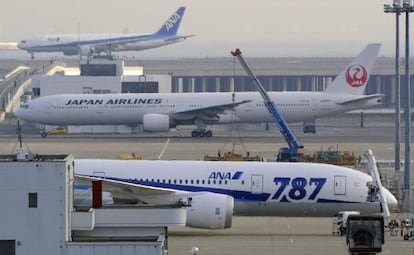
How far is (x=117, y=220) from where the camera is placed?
25.2m

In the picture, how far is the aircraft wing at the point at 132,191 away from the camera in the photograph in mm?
40625

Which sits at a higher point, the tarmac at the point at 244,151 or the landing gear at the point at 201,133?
the landing gear at the point at 201,133

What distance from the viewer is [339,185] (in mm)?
42125

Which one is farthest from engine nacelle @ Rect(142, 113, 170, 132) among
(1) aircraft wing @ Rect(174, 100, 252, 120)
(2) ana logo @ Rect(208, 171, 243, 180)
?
(2) ana logo @ Rect(208, 171, 243, 180)

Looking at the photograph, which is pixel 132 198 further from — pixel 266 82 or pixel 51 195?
pixel 266 82

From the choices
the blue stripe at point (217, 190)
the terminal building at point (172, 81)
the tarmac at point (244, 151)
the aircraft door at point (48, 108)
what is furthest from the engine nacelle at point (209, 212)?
the aircraft door at point (48, 108)

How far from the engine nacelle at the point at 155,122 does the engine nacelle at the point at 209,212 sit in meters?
50.0

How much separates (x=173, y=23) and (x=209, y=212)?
450ft

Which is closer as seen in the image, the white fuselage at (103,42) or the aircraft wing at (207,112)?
the aircraft wing at (207,112)

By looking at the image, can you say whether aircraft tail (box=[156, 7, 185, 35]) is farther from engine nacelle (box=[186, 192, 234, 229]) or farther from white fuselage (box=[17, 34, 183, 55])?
engine nacelle (box=[186, 192, 234, 229])

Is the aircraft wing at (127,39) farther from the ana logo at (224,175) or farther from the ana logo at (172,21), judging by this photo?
the ana logo at (224,175)

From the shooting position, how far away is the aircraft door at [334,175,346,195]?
42094mm

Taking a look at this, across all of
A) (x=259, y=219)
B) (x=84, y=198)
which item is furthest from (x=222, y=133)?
(x=84, y=198)

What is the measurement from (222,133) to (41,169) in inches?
3034
